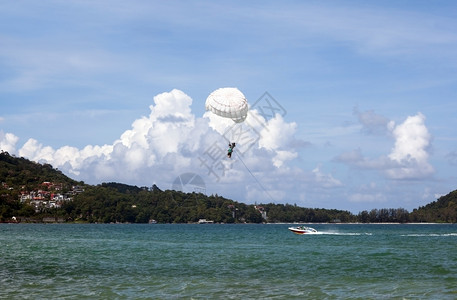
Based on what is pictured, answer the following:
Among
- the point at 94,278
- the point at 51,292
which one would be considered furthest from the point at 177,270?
the point at 51,292

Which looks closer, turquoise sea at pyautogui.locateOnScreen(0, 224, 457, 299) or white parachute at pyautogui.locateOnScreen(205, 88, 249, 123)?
turquoise sea at pyautogui.locateOnScreen(0, 224, 457, 299)

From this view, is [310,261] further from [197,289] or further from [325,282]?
[197,289]

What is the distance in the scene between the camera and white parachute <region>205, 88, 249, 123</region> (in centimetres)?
4369

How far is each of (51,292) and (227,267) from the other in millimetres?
16421

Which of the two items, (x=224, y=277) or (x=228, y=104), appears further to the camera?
(x=228, y=104)

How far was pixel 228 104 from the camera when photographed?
143 ft

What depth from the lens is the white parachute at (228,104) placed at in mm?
43688

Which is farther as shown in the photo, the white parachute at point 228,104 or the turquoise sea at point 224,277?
the white parachute at point 228,104

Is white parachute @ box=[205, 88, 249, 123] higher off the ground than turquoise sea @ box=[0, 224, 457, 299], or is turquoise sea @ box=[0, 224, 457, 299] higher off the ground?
white parachute @ box=[205, 88, 249, 123]

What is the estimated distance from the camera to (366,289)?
31.1 m

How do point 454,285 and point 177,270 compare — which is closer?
point 454,285

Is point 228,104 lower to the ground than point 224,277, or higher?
higher

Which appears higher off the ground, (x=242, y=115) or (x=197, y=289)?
(x=242, y=115)

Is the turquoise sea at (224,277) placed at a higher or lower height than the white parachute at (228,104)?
lower
